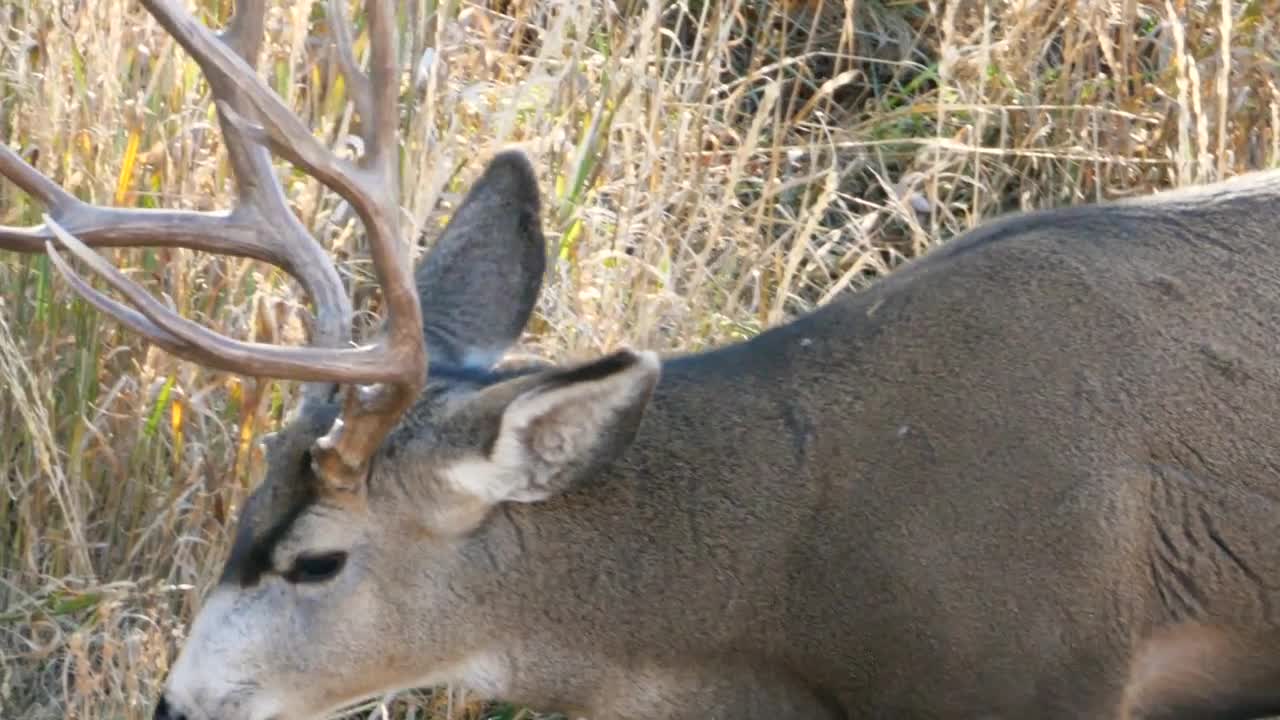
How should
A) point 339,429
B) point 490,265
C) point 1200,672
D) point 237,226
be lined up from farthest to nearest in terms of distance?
Answer: point 490,265 → point 1200,672 → point 237,226 → point 339,429

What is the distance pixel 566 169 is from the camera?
657 cm

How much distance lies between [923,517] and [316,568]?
43.3 inches

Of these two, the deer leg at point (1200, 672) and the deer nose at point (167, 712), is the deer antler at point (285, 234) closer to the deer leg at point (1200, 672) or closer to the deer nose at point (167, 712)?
the deer nose at point (167, 712)

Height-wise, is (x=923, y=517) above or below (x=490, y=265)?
below

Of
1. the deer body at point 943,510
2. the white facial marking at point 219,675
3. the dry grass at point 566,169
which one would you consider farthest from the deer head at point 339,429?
the dry grass at point 566,169

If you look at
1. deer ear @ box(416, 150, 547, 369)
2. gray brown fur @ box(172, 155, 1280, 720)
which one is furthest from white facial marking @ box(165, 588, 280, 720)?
deer ear @ box(416, 150, 547, 369)

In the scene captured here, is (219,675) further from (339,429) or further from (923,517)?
(923,517)

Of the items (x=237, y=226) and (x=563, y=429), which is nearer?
(x=563, y=429)

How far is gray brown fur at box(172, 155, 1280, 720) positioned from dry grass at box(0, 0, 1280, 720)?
43.5 inches

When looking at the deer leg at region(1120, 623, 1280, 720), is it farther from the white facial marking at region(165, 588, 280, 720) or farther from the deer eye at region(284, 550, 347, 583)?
the white facial marking at region(165, 588, 280, 720)

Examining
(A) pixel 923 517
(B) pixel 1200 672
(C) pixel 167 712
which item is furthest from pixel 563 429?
(B) pixel 1200 672

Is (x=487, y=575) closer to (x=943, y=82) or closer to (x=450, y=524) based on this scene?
(x=450, y=524)

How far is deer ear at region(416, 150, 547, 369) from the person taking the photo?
15.5ft

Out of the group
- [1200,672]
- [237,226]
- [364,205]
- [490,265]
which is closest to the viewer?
[364,205]
